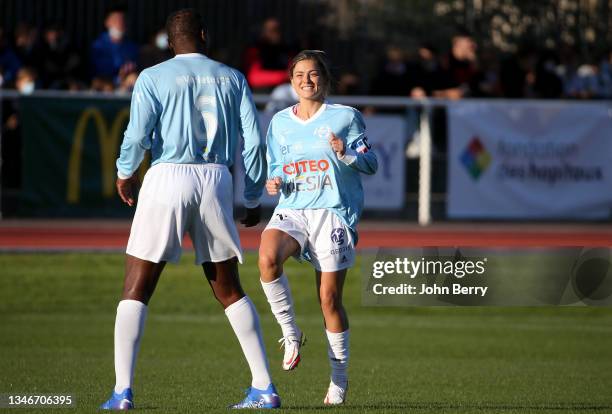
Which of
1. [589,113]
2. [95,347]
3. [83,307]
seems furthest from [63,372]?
[589,113]

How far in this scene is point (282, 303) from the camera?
8.84 m

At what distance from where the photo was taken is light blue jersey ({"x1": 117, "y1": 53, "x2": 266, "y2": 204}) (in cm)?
805

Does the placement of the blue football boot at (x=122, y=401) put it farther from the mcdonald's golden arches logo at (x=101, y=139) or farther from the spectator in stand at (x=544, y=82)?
the spectator in stand at (x=544, y=82)

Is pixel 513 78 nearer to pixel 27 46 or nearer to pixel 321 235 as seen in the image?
pixel 27 46

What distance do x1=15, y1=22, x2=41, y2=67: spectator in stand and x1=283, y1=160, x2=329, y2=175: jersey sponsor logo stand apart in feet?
41.5

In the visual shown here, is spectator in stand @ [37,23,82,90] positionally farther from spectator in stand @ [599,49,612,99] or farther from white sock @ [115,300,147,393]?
white sock @ [115,300,147,393]

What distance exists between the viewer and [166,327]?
15102 mm

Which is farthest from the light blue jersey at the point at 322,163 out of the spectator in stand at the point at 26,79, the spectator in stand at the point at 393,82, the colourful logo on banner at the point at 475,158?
the spectator in stand at the point at 393,82

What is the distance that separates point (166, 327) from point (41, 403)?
6.46 m

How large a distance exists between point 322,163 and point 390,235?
10881 mm

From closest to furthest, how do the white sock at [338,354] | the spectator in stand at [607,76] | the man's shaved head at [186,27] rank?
the man's shaved head at [186,27]
the white sock at [338,354]
the spectator in stand at [607,76]

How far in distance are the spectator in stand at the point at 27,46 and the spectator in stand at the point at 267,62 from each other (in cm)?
322

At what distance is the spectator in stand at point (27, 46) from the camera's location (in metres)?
20.8
